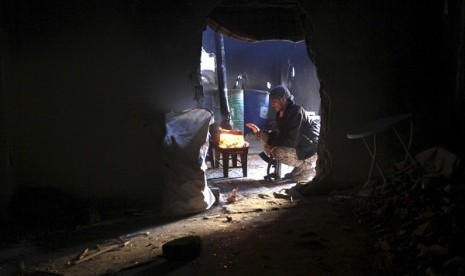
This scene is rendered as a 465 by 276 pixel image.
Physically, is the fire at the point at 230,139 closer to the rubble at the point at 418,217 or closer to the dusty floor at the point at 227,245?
the dusty floor at the point at 227,245

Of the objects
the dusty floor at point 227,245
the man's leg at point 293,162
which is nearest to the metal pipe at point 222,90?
the man's leg at point 293,162

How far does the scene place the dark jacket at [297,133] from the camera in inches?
296

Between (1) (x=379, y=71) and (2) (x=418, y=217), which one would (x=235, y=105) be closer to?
(1) (x=379, y=71)

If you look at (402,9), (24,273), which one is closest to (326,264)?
(24,273)

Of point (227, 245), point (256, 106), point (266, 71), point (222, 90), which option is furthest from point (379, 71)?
point (266, 71)

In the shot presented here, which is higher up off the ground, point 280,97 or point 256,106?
point 280,97

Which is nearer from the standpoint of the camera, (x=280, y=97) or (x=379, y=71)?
(x=379, y=71)

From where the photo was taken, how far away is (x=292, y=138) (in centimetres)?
755

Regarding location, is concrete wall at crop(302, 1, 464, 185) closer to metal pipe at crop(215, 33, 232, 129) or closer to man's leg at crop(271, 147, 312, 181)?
man's leg at crop(271, 147, 312, 181)

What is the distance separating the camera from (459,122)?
574 centimetres

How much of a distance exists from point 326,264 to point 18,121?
4670mm

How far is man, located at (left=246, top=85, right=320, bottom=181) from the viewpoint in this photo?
7535 mm

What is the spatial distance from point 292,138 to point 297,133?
0.46 feet

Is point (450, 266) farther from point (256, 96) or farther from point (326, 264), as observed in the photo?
point (256, 96)
